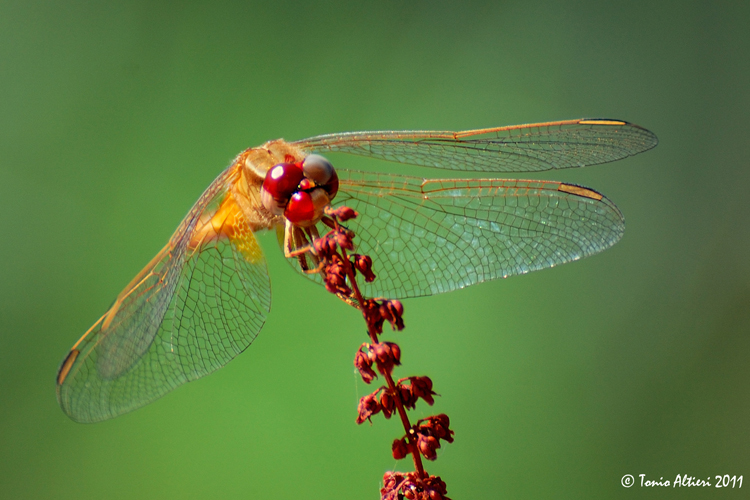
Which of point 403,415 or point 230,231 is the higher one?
point 230,231

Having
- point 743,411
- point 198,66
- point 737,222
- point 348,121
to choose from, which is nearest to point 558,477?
point 743,411

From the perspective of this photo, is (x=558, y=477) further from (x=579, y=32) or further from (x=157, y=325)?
(x=579, y=32)

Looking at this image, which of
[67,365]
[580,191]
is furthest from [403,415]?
[67,365]

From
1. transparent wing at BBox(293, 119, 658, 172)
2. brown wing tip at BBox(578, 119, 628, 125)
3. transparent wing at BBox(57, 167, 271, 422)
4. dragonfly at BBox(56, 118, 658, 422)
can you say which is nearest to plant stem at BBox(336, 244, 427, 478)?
dragonfly at BBox(56, 118, 658, 422)

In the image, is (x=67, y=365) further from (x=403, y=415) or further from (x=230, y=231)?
(x=403, y=415)

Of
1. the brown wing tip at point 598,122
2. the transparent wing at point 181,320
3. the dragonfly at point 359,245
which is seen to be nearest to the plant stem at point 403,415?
the dragonfly at point 359,245

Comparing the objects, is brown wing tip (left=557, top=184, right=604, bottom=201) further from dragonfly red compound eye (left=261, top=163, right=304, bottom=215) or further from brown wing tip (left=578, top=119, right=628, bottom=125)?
dragonfly red compound eye (left=261, top=163, right=304, bottom=215)
